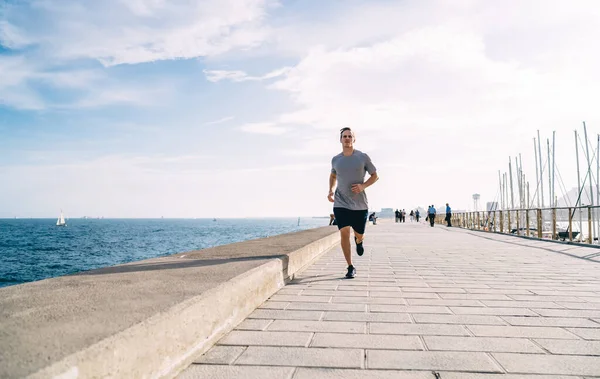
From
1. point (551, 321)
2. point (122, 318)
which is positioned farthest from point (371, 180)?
Result: point (122, 318)

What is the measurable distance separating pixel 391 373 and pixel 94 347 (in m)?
1.51

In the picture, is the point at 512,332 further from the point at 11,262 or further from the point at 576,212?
the point at 11,262

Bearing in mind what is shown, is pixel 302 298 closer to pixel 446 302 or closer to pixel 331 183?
pixel 446 302

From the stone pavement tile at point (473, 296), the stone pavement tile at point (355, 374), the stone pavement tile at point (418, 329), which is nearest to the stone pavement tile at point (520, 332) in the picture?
the stone pavement tile at point (418, 329)

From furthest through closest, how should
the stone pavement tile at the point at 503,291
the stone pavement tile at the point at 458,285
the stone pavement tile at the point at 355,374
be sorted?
1. the stone pavement tile at the point at 458,285
2. the stone pavement tile at the point at 503,291
3. the stone pavement tile at the point at 355,374

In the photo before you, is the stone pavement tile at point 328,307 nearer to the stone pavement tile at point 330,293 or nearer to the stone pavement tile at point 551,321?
the stone pavement tile at point 330,293

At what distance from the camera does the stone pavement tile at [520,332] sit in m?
3.21

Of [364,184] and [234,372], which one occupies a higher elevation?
[364,184]

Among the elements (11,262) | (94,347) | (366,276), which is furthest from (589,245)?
(11,262)

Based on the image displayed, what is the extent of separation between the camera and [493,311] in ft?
13.2

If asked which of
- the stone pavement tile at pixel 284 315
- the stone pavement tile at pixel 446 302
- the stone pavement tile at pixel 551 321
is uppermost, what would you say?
the stone pavement tile at pixel 284 315

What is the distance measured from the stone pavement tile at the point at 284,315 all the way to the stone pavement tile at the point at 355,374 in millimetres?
1223

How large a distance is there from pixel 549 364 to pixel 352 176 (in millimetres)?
3715

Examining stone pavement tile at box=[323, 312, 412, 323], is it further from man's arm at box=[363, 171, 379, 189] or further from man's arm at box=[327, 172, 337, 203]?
man's arm at box=[327, 172, 337, 203]
